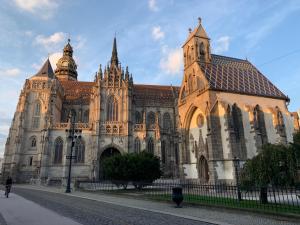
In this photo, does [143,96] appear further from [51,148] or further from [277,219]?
[277,219]

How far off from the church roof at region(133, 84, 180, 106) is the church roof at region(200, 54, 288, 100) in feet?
72.9

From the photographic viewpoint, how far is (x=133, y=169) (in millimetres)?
21062

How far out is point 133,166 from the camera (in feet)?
69.3

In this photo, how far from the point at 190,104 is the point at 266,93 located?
27.2ft

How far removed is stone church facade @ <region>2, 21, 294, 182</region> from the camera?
22.5 meters

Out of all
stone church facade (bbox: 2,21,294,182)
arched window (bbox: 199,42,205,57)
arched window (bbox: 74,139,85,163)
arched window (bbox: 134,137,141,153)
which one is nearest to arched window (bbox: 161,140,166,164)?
stone church facade (bbox: 2,21,294,182)

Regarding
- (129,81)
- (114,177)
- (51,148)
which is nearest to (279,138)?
(114,177)

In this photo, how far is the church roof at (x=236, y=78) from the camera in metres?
24.6

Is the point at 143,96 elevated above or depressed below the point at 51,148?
above

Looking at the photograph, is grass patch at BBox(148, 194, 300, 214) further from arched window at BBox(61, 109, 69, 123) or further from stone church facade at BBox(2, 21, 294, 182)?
arched window at BBox(61, 109, 69, 123)

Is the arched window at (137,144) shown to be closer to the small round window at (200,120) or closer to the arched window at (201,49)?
the small round window at (200,120)

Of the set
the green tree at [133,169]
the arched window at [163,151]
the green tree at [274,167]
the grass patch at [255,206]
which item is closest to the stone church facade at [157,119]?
the arched window at [163,151]

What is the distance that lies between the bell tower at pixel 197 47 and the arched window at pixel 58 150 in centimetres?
2412

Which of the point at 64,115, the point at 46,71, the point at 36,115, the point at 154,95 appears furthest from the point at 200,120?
the point at 46,71
